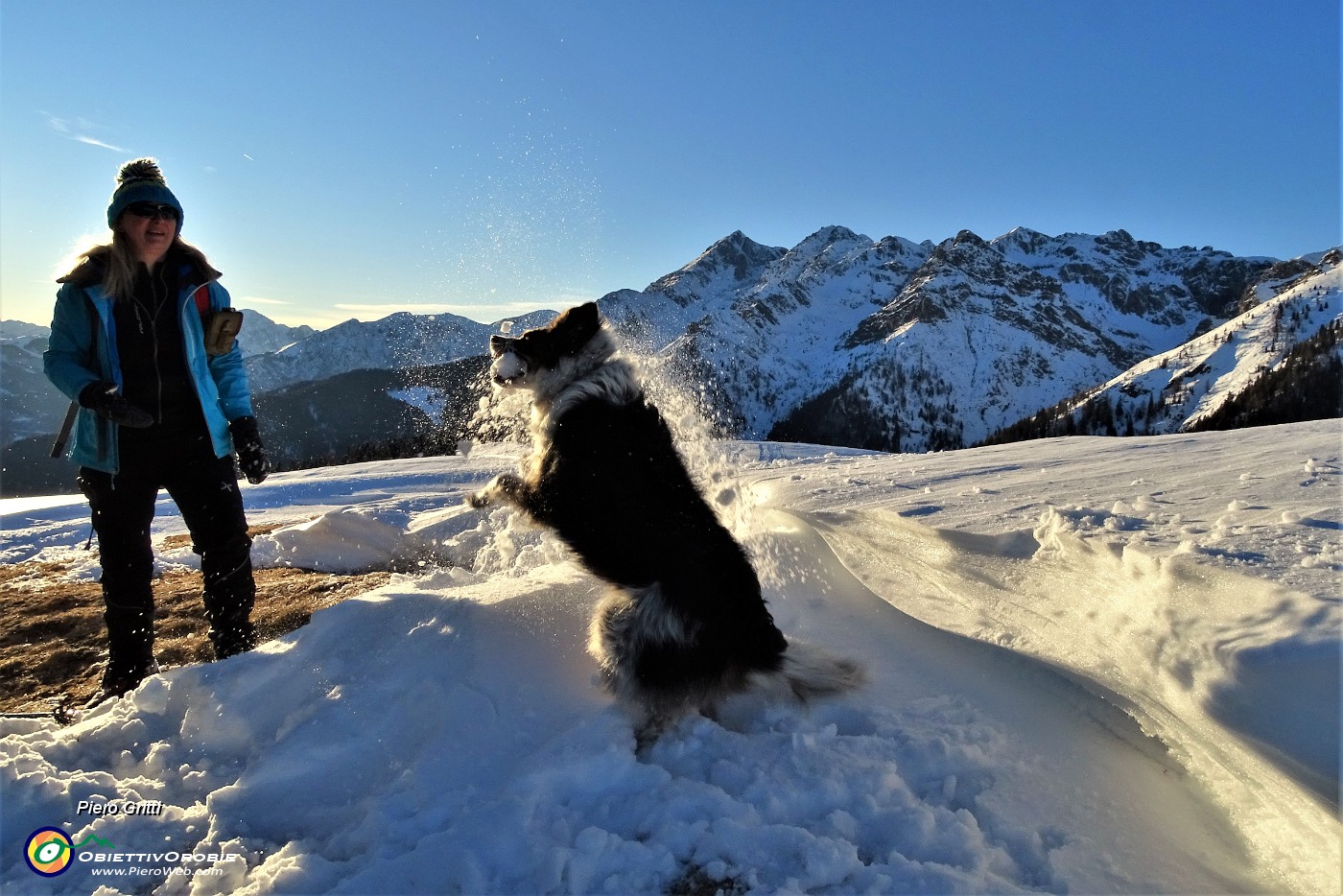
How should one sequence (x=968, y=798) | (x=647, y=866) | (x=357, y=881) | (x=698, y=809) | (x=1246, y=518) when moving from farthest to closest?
(x=1246, y=518)
(x=968, y=798)
(x=698, y=809)
(x=647, y=866)
(x=357, y=881)

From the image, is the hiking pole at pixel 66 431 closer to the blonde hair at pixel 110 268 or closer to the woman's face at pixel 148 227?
the blonde hair at pixel 110 268

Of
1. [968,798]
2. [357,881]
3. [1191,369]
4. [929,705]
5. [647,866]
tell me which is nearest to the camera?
[357,881]

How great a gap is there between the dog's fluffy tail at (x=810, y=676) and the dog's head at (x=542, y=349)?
234cm

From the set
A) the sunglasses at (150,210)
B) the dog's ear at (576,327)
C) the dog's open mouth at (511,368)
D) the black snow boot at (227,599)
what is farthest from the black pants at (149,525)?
the dog's ear at (576,327)

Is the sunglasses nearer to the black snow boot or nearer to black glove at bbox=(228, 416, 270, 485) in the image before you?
black glove at bbox=(228, 416, 270, 485)

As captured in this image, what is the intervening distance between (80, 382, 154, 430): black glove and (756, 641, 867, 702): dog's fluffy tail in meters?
3.59

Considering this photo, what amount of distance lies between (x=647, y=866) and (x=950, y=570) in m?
3.00

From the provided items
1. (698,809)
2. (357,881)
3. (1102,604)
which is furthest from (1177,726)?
(357,881)

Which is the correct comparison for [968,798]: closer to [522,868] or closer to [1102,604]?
[1102,604]

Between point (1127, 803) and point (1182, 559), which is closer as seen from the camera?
point (1127, 803)

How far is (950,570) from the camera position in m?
4.29

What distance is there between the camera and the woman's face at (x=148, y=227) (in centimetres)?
352

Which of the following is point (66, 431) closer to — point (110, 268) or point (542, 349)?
point (110, 268)

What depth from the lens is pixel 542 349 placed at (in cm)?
421
